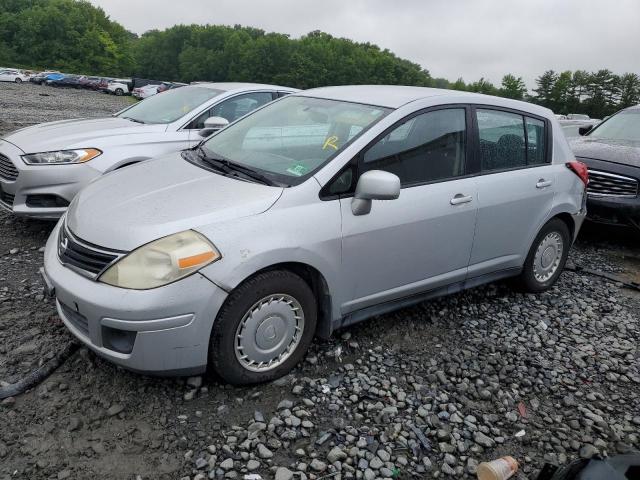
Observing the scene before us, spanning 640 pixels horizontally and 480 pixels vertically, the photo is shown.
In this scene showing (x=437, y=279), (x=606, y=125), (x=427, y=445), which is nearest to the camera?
(x=427, y=445)

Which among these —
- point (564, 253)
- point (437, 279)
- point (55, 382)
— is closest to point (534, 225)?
point (564, 253)

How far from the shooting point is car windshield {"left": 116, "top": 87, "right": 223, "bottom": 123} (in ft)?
19.8

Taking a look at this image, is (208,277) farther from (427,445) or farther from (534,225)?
(534,225)

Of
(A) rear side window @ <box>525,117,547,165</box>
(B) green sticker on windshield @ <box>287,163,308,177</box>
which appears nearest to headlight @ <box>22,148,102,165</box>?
(B) green sticker on windshield @ <box>287,163,308,177</box>

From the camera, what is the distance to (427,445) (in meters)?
2.79

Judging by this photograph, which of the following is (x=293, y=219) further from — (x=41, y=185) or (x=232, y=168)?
(x=41, y=185)

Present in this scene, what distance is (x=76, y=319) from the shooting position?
285 cm

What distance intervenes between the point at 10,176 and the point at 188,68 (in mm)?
102572

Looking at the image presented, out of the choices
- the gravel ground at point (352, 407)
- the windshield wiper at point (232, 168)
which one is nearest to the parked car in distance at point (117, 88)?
the gravel ground at point (352, 407)

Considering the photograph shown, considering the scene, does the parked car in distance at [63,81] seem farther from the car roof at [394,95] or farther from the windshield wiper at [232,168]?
the windshield wiper at [232,168]

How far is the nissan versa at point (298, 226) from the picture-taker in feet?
8.86

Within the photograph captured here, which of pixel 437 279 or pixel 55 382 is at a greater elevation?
pixel 437 279

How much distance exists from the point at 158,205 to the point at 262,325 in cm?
89

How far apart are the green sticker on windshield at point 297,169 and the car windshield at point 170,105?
3.11 metres
